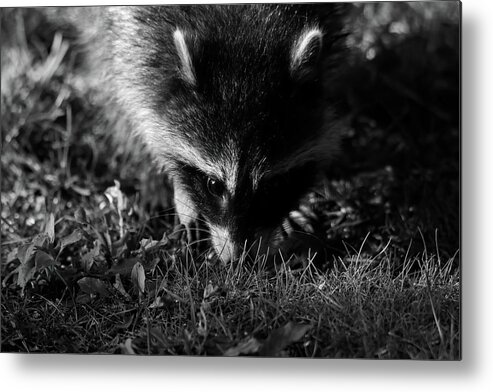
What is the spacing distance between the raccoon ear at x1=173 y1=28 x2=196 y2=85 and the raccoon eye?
301mm

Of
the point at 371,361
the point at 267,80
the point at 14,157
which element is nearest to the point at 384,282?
the point at 371,361

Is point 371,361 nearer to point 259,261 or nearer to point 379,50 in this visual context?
point 259,261

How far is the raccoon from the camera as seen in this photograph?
2.40 m

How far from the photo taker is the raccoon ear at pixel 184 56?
Result: 240 centimetres

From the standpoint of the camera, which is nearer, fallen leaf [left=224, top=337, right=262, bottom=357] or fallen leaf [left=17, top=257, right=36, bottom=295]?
fallen leaf [left=224, top=337, right=262, bottom=357]

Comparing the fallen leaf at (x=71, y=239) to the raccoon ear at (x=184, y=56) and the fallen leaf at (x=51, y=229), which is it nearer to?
the fallen leaf at (x=51, y=229)

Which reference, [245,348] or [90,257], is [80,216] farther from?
[245,348]

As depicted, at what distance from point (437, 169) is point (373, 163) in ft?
0.87

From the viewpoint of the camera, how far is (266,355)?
2.33 m

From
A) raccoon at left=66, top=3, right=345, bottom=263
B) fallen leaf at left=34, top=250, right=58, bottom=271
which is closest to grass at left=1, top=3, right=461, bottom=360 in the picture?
fallen leaf at left=34, top=250, right=58, bottom=271

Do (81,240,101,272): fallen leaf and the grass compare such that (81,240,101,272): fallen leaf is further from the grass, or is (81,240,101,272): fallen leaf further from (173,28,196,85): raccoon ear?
(173,28,196,85): raccoon ear

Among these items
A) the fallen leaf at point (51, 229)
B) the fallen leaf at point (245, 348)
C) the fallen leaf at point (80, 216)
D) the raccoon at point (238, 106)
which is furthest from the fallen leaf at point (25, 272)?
the fallen leaf at point (245, 348)

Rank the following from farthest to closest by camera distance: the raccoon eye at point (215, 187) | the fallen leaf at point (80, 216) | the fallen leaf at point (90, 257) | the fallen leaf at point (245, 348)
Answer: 1. the fallen leaf at point (80, 216)
2. the fallen leaf at point (90, 257)
3. the raccoon eye at point (215, 187)
4. the fallen leaf at point (245, 348)

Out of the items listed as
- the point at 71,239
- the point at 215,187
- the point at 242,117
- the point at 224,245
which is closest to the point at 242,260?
the point at 224,245
